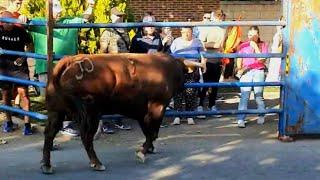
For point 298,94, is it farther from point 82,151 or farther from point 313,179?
point 82,151

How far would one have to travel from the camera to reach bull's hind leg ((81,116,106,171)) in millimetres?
6518

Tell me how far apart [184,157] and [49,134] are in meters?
1.63

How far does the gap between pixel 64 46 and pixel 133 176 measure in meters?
2.46

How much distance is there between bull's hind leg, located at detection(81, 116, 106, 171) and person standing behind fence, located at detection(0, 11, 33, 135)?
6.21 feet

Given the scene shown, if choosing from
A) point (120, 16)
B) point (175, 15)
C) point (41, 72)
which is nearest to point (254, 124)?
point (120, 16)

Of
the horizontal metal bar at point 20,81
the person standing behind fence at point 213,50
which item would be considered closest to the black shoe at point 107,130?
the horizontal metal bar at point 20,81

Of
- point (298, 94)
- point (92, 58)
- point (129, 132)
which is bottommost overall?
point (129, 132)

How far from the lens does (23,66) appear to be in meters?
8.47

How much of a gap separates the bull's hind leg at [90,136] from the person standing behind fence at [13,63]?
1.89 m

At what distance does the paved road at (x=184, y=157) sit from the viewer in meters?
6.59

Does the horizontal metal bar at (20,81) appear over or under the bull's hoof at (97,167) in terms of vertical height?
over

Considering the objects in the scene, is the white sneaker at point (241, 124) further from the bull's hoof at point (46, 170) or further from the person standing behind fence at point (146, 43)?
the bull's hoof at point (46, 170)

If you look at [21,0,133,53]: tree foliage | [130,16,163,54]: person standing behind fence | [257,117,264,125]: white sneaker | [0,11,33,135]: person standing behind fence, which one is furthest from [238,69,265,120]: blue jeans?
[0,11,33,135]: person standing behind fence

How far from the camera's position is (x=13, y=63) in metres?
8.41
